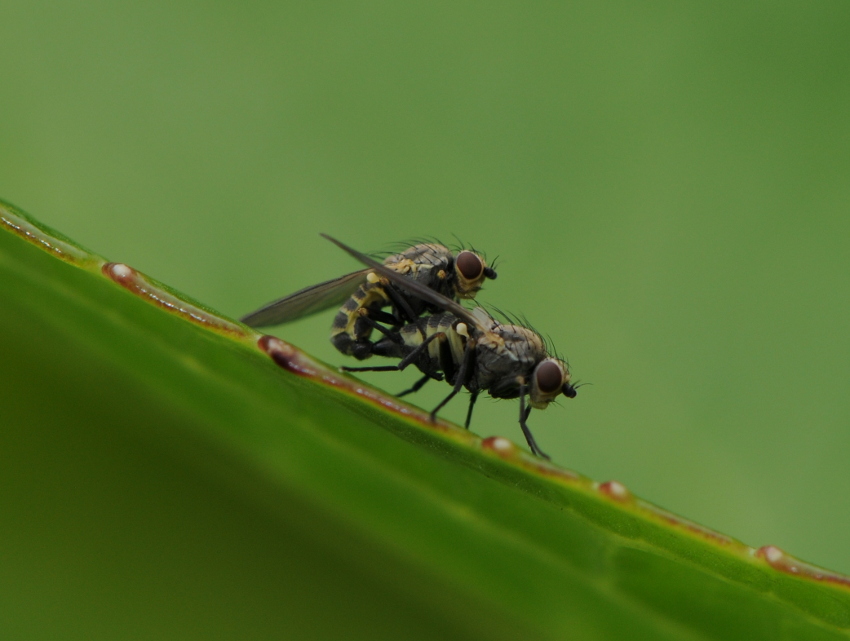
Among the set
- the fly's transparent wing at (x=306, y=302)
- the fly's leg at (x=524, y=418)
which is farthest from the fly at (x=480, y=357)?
the fly's transparent wing at (x=306, y=302)

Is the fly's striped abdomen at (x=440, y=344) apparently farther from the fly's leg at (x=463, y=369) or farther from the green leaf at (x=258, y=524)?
the green leaf at (x=258, y=524)

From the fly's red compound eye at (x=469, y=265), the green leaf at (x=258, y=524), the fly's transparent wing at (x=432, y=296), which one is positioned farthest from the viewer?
the fly's red compound eye at (x=469, y=265)

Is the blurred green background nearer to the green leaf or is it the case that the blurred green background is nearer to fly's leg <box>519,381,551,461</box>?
fly's leg <box>519,381,551,461</box>

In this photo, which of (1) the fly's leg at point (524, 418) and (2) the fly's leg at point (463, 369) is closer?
(1) the fly's leg at point (524, 418)

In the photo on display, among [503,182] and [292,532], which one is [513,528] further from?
[503,182]

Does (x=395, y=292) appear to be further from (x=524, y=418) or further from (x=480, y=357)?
(x=524, y=418)

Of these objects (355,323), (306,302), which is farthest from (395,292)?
(306,302)

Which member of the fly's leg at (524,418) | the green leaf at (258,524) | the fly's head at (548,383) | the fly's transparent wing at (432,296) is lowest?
the fly's leg at (524,418)
